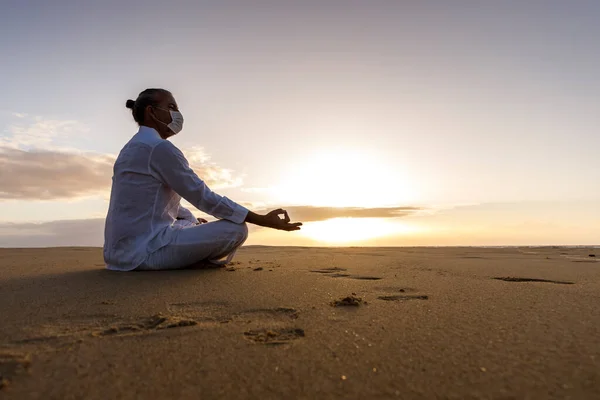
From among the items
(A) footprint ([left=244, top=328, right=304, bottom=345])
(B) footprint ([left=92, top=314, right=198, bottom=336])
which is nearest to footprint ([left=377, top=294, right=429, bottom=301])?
(A) footprint ([left=244, top=328, right=304, bottom=345])

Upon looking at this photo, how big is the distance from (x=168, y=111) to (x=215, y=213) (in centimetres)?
95

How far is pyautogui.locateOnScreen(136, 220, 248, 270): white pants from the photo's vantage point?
282 centimetres

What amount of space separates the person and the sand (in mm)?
665

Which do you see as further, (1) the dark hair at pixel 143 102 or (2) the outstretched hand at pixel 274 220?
(1) the dark hair at pixel 143 102

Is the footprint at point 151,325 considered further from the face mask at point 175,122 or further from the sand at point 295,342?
the face mask at point 175,122

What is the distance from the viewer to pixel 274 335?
51.0 inches

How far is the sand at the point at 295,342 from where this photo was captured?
0.93 metres

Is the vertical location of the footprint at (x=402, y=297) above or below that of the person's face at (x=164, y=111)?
below

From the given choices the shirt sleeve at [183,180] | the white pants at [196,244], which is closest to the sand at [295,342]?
the white pants at [196,244]

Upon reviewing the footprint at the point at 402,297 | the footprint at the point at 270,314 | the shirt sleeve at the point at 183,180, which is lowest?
the footprint at the point at 270,314

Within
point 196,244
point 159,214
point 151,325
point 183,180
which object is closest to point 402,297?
point 151,325

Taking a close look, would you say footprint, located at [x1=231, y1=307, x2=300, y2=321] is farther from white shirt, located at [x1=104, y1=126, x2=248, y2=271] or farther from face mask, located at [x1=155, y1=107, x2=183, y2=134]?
face mask, located at [x1=155, y1=107, x2=183, y2=134]

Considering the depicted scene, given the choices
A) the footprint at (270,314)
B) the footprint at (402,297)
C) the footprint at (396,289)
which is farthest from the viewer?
the footprint at (396,289)

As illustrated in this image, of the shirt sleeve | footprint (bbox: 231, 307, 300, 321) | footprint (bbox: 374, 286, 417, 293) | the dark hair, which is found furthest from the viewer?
the dark hair
